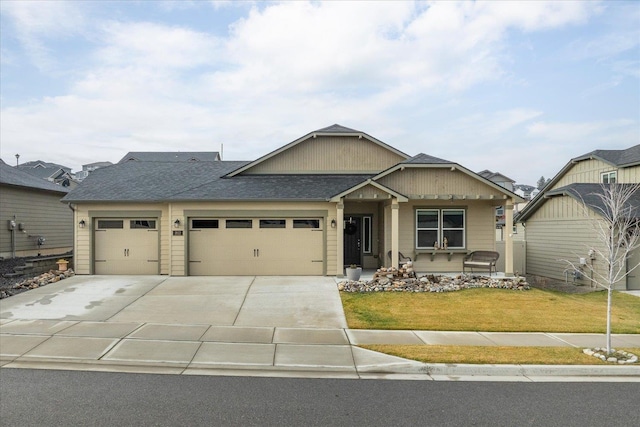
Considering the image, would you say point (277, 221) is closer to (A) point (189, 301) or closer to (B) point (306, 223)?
(B) point (306, 223)

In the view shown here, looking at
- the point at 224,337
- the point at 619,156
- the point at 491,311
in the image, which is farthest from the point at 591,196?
the point at 224,337

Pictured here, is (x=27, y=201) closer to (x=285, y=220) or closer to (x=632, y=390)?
(x=285, y=220)

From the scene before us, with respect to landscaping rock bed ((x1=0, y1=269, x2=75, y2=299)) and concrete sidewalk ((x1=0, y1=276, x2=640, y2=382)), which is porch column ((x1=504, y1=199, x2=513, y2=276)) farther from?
→ landscaping rock bed ((x1=0, y1=269, x2=75, y2=299))

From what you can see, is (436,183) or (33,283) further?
(436,183)

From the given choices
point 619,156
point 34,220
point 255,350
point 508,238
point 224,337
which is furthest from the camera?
point 619,156

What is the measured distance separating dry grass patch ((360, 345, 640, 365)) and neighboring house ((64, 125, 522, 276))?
7.52 m

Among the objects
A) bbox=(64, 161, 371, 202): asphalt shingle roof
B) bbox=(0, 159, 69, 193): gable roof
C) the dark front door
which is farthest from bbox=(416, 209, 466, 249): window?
bbox=(0, 159, 69, 193): gable roof

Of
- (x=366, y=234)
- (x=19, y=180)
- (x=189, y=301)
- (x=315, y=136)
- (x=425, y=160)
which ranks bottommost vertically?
(x=189, y=301)

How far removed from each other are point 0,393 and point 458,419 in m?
6.09

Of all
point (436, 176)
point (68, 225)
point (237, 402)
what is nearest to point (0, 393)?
point (237, 402)

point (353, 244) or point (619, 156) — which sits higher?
point (619, 156)

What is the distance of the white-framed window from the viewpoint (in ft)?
71.1

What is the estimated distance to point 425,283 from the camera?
13.7 m

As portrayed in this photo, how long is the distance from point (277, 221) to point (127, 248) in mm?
6040
